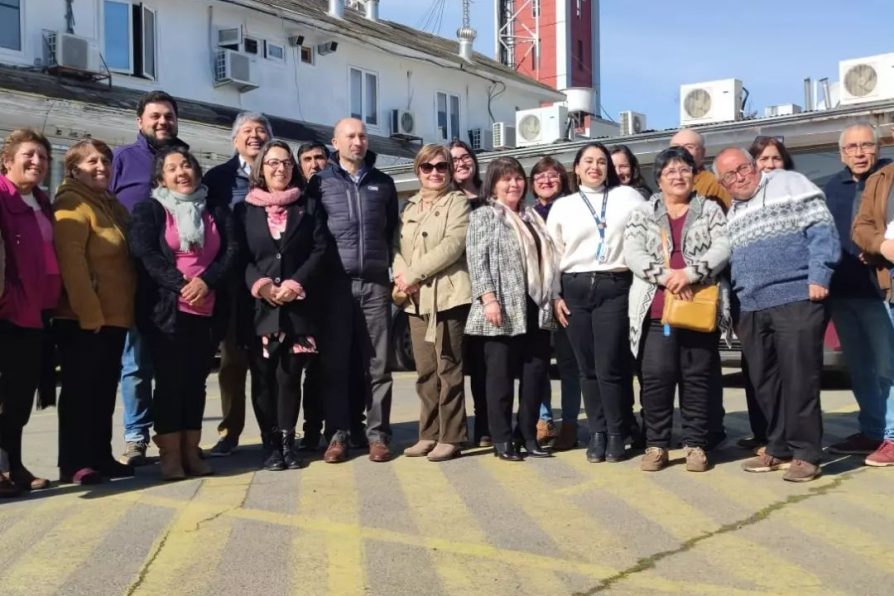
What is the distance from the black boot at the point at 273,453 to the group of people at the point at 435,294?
1 centimetres

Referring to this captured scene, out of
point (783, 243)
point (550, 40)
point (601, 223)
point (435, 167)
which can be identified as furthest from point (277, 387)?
point (550, 40)

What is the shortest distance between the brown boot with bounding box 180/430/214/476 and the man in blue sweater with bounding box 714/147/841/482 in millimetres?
3172

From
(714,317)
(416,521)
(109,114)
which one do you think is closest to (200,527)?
(416,521)

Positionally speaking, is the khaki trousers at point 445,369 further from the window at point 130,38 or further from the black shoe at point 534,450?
the window at point 130,38

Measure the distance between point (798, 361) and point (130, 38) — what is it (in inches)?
596

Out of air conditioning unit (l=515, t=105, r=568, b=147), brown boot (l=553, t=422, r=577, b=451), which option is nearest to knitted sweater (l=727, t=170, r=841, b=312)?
brown boot (l=553, t=422, r=577, b=451)

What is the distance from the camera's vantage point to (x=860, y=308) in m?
5.61

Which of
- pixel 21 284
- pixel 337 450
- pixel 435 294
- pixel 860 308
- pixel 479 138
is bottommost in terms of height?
pixel 337 450

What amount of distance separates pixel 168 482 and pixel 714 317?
3195mm

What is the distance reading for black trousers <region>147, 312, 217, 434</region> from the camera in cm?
530

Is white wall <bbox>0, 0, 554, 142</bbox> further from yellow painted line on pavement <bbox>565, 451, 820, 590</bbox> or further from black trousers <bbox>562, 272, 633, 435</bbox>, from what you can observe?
yellow painted line on pavement <bbox>565, 451, 820, 590</bbox>

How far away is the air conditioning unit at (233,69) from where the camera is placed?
→ 723 inches

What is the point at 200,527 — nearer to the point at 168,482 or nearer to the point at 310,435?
the point at 168,482

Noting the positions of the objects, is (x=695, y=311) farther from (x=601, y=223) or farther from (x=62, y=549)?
(x=62, y=549)
